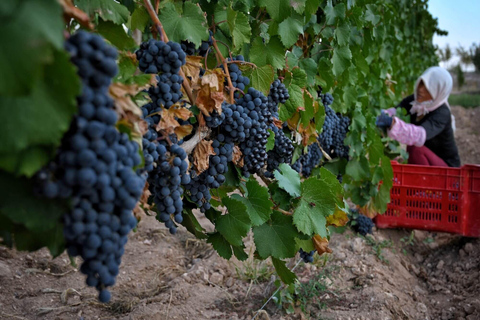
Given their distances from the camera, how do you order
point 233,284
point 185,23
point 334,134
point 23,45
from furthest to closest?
point 334,134, point 233,284, point 185,23, point 23,45

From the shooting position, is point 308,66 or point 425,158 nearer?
point 308,66

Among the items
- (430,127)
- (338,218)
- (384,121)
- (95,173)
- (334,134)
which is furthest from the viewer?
(430,127)

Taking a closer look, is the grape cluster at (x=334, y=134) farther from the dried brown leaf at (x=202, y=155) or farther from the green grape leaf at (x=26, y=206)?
the green grape leaf at (x=26, y=206)

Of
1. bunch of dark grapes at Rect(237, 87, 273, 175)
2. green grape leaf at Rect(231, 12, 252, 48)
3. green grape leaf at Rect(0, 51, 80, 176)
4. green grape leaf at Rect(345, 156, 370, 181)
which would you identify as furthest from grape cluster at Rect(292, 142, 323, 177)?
green grape leaf at Rect(0, 51, 80, 176)

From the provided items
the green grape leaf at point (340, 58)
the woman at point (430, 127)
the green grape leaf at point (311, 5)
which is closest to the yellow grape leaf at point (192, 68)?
the green grape leaf at point (311, 5)

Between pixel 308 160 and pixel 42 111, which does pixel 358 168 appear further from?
pixel 42 111

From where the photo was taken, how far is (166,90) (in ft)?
4.14

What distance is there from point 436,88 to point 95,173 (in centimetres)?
467

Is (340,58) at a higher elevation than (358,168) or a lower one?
higher

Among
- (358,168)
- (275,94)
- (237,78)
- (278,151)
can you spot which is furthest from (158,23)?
(358,168)

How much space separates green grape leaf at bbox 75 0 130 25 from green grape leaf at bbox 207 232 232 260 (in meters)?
0.97

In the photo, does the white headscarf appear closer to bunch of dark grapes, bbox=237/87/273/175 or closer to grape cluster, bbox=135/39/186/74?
bunch of dark grapes, bbox=237/87/273/175

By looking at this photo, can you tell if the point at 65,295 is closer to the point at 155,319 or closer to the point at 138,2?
the point at 155,319

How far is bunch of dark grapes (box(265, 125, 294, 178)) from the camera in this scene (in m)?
2.04
